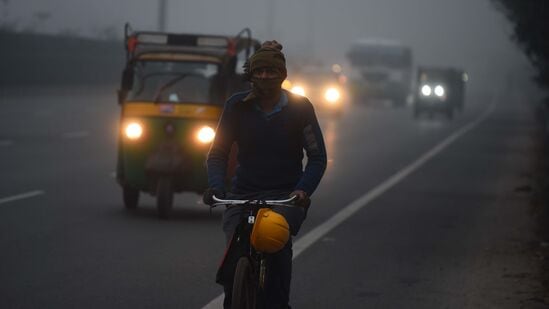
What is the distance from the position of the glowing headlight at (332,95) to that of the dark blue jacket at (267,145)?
40.5 m

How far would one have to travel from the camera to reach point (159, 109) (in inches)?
596

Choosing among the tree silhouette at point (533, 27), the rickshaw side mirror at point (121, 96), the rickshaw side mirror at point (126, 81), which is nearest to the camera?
the rickshaw side mirror at point (126, 81)

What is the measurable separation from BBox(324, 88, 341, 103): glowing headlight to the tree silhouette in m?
26.0

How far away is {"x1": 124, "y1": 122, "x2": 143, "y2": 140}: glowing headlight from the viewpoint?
15.1 metres

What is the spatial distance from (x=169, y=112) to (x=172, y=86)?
1.62 ft

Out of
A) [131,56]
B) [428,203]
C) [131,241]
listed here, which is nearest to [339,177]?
[428,203]

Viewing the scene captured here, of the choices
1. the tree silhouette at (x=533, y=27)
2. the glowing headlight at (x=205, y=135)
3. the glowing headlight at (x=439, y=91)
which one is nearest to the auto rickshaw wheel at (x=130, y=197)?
the glowing headlight at (x=205, y=135)

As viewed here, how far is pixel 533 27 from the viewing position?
1975 centimetres

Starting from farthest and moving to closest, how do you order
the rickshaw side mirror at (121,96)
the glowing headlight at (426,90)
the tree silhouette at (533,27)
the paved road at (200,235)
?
1. the glowing headlight at (426,90)
2. the tree silhouette at (533,27)
3. the rickshaw side mirror at (121,96)
4. the paved road at (200,235)

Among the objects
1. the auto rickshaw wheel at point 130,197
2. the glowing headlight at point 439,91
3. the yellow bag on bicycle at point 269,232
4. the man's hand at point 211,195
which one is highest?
the man's hand at point 211,195

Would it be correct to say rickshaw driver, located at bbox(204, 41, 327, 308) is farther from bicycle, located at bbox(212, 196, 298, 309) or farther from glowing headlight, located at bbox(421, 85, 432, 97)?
glowing headlight, located at bbox(421, 85, 432, 97)

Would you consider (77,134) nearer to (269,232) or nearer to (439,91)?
(269,232)

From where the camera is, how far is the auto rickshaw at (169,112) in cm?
1498

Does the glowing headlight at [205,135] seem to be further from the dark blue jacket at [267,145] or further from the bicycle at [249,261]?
the bicycle at [249,261]
